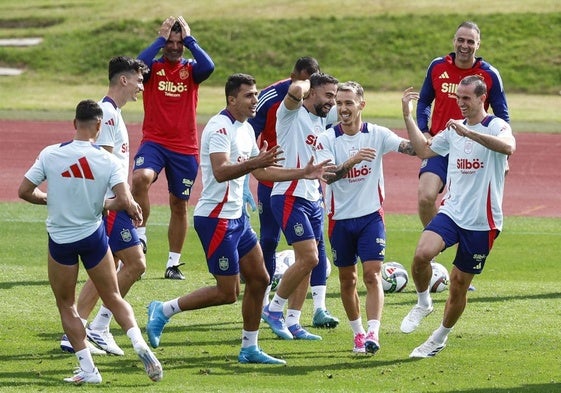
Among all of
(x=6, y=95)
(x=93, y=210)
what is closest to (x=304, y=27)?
(x=6, y=95)

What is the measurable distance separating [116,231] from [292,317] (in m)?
2.06

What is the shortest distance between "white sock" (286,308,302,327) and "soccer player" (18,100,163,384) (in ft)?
8.57

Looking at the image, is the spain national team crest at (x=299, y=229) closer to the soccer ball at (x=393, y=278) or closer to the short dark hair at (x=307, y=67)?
the short dark hair at (x=307, y=67)

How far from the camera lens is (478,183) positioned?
1107 cm

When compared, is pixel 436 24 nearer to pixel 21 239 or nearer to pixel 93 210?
pixel 21 239

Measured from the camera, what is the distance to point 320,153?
11.5 m

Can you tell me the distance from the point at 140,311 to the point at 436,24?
42.3 meters

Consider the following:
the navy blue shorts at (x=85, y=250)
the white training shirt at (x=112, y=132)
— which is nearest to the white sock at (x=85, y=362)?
the navy blue shorts at (x=85, y=250)

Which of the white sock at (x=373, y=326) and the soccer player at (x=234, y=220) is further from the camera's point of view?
the white sock at (x=373, y=326)

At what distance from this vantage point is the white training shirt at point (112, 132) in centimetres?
1143

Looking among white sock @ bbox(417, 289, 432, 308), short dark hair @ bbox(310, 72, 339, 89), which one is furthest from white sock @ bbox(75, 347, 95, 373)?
white sock @ bbox(417, 289, 432, 308)

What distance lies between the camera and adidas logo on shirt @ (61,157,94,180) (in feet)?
31.8

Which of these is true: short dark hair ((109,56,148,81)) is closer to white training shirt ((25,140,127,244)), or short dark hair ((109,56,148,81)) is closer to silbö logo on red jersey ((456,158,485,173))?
white training shirt ((25,140,127,244))

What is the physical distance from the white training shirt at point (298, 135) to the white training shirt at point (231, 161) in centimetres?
136
